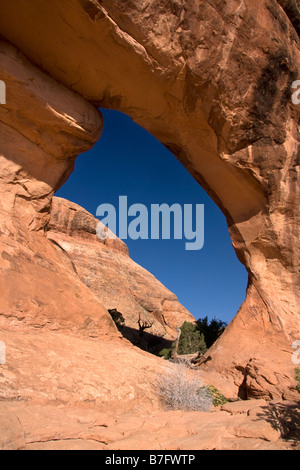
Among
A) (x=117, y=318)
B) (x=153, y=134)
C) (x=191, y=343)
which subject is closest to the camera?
(x=153, y=134)

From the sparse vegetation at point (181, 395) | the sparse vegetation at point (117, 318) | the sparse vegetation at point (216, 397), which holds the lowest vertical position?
the sparse vegetation at point (216, 397)

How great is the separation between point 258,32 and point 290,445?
9005mm

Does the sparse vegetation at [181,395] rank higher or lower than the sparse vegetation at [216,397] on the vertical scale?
higher

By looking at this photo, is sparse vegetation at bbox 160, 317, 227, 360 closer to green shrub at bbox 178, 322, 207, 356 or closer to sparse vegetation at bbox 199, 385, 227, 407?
green shrub at bbox 178, 322, 207, 356

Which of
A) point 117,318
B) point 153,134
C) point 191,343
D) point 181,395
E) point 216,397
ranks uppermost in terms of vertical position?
point 153,134

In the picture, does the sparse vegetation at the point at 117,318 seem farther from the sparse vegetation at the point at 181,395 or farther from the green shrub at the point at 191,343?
the sparse vegetation at the point at 181,395

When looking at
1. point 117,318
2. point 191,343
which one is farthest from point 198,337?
point 117,318

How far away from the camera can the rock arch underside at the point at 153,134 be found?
586cm

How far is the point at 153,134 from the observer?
32.3 ft

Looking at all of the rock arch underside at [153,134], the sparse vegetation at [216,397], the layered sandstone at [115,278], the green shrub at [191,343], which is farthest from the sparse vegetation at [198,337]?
the sparse vegetation at [216,397]

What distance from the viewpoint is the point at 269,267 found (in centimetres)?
957

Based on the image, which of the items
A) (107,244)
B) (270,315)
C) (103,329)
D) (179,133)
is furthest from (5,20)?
(107,244)

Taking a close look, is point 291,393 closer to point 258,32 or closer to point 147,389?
point 147,389

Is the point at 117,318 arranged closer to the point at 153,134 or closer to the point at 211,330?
the point at 211,330
